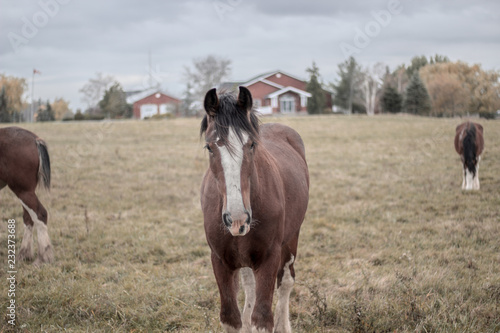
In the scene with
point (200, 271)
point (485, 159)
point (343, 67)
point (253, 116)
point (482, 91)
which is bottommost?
point (200, 271)

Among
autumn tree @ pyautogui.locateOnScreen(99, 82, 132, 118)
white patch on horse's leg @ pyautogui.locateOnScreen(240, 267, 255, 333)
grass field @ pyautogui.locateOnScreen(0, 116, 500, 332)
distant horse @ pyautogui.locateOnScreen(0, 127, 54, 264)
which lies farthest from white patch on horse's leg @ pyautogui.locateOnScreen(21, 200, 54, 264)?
autumn tree @ pyautogui.locateOnScreen(99, 82, 132, 118)

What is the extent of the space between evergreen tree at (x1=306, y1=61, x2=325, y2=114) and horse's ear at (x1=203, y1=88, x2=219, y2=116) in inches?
1787

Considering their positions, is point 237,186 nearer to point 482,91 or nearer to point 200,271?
point 200,271

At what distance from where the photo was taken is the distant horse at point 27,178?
20.1 ft

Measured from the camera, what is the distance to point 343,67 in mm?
58906

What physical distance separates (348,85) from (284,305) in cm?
5649

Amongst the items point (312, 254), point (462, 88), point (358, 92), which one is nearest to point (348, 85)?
point (358, 92)

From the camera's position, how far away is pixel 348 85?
187ft

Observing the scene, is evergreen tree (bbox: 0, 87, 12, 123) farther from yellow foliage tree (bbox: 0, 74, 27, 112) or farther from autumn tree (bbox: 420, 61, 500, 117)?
autumn tree (bbox: 420, 61, 500, 117)

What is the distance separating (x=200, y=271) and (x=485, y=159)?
12533 millimetres

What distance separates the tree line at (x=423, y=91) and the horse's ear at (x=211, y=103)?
2731 cm

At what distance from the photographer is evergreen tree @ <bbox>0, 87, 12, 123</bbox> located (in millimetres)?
31797

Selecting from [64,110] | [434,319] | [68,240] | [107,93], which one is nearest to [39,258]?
[68,240]

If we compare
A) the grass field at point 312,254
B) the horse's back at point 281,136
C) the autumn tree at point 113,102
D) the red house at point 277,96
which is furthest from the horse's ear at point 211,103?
the red house at point 277,96
